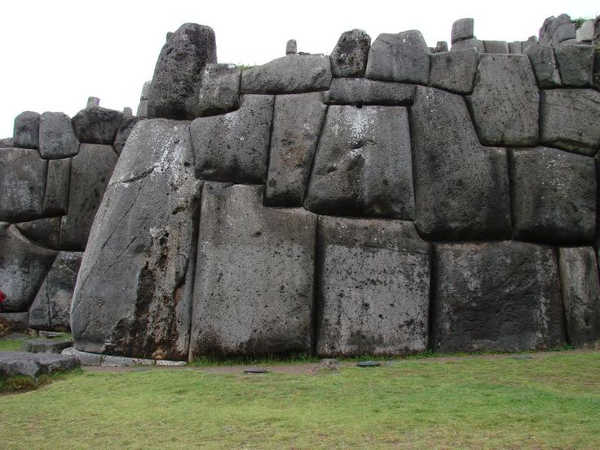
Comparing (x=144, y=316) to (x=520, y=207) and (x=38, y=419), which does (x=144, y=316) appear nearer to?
(x=38, y=419)

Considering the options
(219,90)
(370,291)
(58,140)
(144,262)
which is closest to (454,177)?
(370,291)

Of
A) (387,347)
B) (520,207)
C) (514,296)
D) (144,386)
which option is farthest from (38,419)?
(520,207)

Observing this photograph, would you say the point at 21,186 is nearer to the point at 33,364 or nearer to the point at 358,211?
the point at 33,364

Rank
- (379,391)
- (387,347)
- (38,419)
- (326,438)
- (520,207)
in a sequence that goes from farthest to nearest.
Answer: (520,207), (387,347), (379,391), (38,419), (326,438)

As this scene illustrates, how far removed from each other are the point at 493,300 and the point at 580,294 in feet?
3.56

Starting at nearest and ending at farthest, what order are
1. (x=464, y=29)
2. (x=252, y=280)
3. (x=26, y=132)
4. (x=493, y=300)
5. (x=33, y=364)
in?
(x=33, y=364) < (x=252, y=280) < (x=493, y=300) < (x=26, y=132) < (x=464, y=29)

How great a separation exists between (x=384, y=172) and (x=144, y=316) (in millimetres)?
3232

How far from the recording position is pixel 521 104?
7.88m

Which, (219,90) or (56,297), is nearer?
(219,90)

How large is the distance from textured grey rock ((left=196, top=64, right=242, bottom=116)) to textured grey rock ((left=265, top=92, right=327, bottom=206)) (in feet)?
1.88

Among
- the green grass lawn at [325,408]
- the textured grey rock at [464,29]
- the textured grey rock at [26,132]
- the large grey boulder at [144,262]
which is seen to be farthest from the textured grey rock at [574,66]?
the textured grey rock at [26,132]

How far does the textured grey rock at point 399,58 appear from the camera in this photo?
777 cm

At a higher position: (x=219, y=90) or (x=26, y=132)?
(x=26, y=132)

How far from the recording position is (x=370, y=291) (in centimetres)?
729
